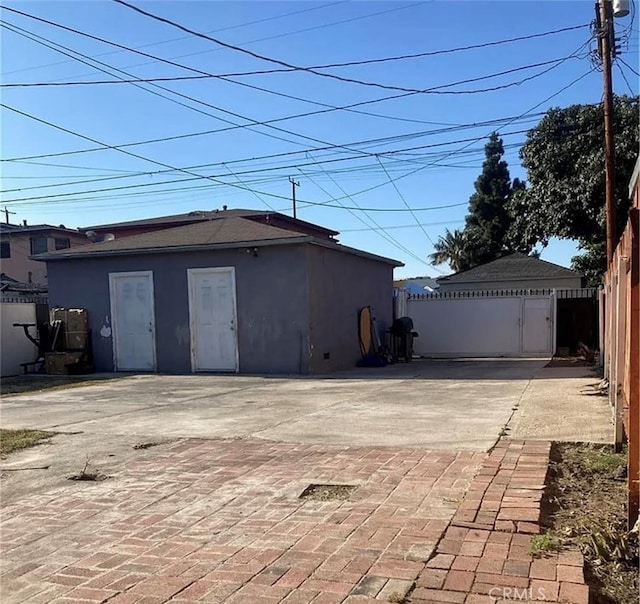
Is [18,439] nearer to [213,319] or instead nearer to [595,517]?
[595,517]

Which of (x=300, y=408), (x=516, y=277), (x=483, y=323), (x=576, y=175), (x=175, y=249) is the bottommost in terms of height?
(x=300, y=408)

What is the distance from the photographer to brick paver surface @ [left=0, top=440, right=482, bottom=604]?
113 inches

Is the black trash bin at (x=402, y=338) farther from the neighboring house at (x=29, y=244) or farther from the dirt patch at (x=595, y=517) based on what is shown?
the neighboring house at (x=29, y=244)

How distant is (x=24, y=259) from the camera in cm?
3672

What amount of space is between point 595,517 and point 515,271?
25.1m

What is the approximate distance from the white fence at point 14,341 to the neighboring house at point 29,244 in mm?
21187

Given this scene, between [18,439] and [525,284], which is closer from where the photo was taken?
[18,439]

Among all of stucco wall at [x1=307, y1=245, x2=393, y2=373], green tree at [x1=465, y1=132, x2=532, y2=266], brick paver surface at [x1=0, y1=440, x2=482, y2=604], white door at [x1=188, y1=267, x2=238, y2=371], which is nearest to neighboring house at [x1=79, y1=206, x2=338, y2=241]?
green tree at [x1=465, y1=132, x2=532, y2=266]

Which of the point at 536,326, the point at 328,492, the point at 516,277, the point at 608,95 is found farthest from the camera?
the point at 516,277

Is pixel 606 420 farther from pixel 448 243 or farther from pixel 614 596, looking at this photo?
pixel 448 243

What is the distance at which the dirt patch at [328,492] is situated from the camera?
421cm

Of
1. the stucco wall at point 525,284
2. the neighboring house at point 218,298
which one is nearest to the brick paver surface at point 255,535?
the neighboring house at point 218,298

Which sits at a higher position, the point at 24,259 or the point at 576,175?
the point at 576,175

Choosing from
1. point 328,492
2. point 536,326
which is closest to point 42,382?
point 328,492
